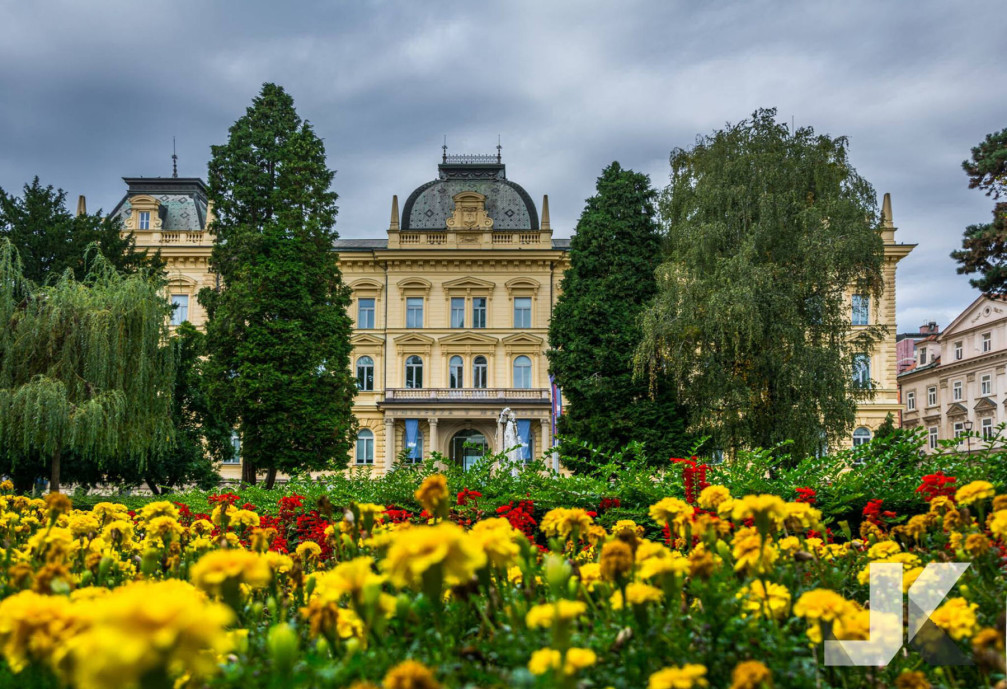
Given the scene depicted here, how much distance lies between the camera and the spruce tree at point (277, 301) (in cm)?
2403

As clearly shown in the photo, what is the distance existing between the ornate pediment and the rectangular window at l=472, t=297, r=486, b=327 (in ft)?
11.2

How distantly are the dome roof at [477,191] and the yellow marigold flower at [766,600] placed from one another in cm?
3934

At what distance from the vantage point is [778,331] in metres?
21.8

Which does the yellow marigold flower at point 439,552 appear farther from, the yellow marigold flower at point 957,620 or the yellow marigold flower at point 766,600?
the yellow marigold flower at point 957,620

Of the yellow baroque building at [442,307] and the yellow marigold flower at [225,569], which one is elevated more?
the yellow baroque building at [442,307]

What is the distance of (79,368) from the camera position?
19.0 m

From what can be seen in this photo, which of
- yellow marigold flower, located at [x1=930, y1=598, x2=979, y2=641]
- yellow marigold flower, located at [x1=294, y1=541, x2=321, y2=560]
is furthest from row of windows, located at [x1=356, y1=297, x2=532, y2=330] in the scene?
yellow marigold flower, located at [x1=930, y1=598, x2=979, y2=641]

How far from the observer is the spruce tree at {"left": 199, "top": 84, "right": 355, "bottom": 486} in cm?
2403

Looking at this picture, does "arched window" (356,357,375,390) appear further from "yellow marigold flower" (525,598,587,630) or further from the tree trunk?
"yellow marigold flower" (525,598,587,630)

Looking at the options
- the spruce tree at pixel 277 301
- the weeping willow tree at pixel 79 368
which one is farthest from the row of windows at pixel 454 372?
the weeping willow tree at pixel 79 368

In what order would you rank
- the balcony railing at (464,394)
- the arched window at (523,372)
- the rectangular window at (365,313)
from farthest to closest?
the rectangular window at (365,313), the arched window at (523,372), the balcony railing at (464,394)

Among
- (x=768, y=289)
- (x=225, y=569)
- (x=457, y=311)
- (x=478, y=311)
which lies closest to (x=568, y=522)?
(x=225, y=569)

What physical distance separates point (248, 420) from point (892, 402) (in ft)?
94.8

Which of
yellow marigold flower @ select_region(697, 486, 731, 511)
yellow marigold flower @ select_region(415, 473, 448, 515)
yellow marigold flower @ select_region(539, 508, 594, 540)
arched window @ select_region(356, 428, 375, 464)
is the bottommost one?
arched window @ select_region(356, 428, 375, 464)
